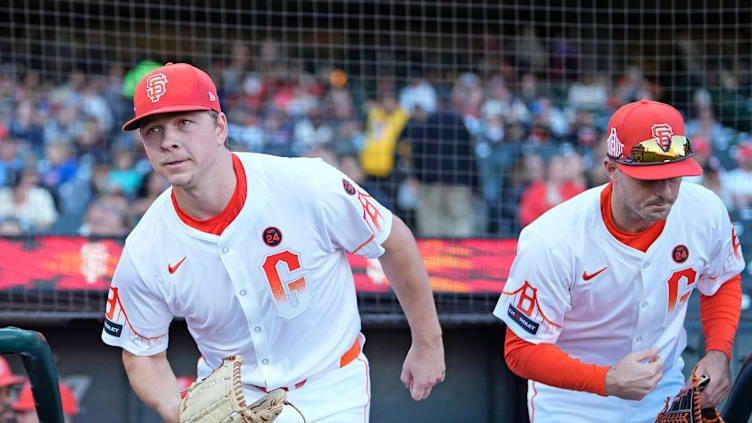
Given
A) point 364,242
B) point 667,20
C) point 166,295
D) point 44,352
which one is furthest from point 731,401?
point 667,20

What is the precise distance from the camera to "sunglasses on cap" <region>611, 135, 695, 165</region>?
8.79 ft

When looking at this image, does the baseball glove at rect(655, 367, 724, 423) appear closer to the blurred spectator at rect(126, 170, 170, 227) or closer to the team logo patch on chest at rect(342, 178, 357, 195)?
the team logo patch on chest at rect(342, 178, 357, 195)

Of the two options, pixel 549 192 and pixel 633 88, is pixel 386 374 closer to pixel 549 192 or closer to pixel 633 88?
pixel 549 192

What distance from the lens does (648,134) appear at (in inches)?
107

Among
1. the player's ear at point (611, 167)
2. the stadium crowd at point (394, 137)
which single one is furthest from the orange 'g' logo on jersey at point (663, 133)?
the stadium crowd at point (394, 137)

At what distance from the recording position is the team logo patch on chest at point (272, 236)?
2713 millimetres

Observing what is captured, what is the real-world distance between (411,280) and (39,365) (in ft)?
3.89

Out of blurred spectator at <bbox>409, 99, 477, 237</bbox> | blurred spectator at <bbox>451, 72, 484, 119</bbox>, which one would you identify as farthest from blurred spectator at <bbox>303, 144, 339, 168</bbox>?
blurred spectator at <bbox>451, 72, 484, 119</bbox>

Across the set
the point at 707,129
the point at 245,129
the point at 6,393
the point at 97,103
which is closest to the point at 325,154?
the point at 245,129

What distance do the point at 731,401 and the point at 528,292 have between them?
2.26ft

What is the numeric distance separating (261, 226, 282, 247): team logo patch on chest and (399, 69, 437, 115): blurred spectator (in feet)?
17.3

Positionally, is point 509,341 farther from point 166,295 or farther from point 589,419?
point 166,295

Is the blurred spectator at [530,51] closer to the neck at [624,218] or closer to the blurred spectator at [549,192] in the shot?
the blurred spectator at [549,192]

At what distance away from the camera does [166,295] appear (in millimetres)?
2750
